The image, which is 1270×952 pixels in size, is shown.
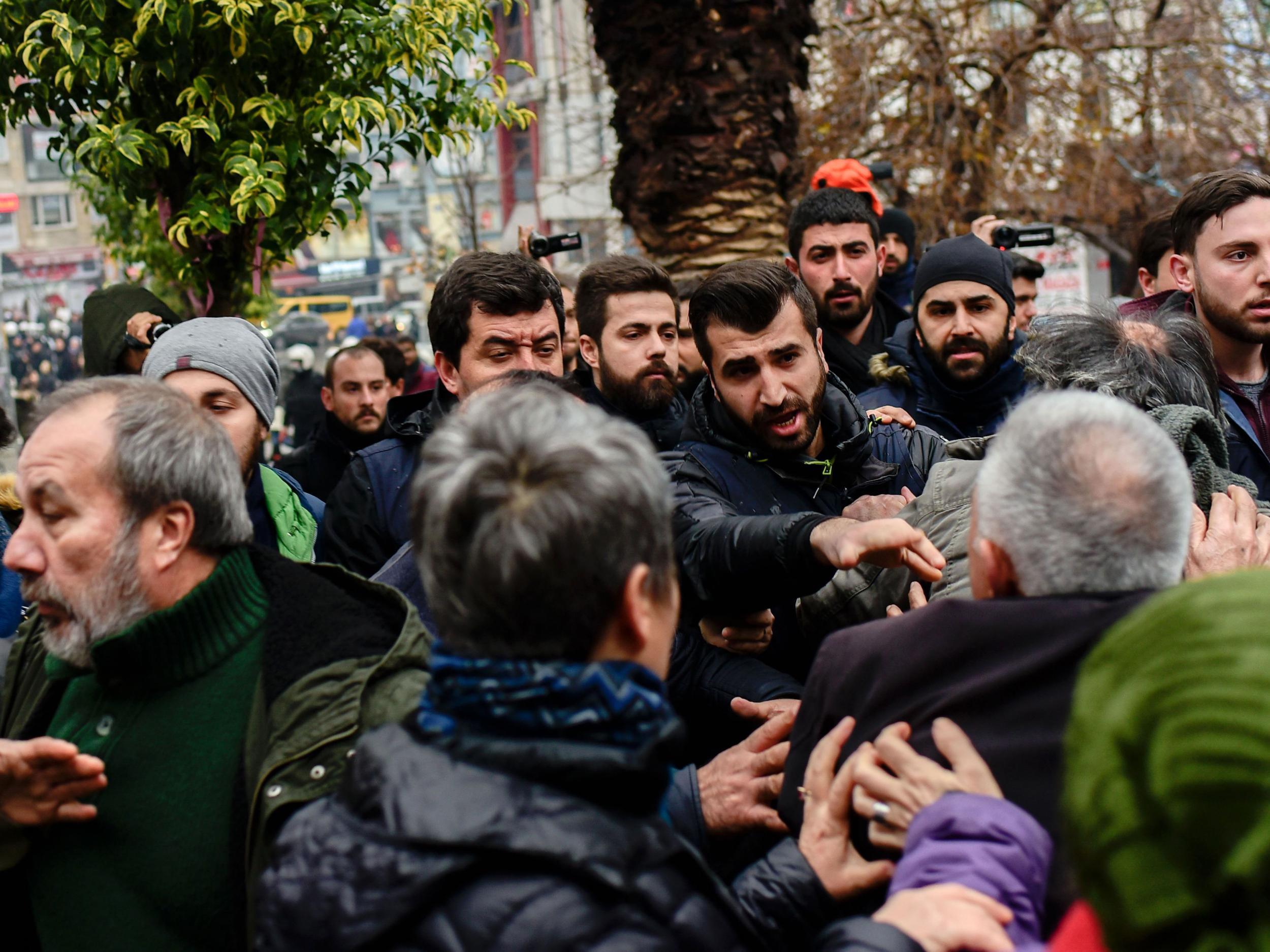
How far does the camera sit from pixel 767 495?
3150 mm

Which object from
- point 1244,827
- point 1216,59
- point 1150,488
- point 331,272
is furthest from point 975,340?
point 331,272

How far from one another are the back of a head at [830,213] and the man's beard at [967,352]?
1084mm

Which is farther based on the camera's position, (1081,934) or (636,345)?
(636,345)

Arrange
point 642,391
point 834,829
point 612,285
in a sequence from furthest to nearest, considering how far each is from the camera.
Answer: point 612,285
point 642,391
point 834,829

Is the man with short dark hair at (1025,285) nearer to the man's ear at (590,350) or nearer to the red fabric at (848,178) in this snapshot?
the red fabric at (848,178)

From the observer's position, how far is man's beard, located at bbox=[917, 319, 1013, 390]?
4504 millimetres

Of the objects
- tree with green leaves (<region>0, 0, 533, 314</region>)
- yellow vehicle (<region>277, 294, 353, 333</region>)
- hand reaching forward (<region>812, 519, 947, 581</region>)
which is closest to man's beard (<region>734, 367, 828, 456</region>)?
hand reaching forward (<region>812, 519, 947, 581</region>)

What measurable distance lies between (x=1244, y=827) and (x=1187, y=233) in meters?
3.28

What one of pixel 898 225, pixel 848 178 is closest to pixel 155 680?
pixel 848 178

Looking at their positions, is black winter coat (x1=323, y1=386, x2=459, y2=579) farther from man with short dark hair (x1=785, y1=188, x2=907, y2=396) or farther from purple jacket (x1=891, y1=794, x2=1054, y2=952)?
purple jacket (x1=891, y1=794, x2=1054, y2=952)

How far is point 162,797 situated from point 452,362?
6.76ft

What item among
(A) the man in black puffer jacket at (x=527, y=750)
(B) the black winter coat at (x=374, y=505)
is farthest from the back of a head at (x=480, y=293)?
(A) the man in black puffer jacket at (x=527, y=750)

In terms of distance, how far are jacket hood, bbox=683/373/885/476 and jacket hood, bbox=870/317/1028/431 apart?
134 centimetres

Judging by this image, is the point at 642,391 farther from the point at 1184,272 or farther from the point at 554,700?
the point at 554,700
